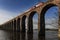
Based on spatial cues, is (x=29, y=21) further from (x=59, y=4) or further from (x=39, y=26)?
(x=59, y=4)

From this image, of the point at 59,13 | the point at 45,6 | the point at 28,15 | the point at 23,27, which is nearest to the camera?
the point at 59,13

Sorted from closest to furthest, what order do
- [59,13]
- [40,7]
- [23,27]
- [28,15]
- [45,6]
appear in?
1. [59,13]
2. [45,6]
3. [40,7]
4. [28,15]
5. [23,27]

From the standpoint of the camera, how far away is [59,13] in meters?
28.1

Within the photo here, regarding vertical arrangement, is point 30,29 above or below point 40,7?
below

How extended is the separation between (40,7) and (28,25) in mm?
13592

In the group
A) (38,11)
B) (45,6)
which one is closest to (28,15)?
(38,11)

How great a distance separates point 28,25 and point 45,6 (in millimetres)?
16396

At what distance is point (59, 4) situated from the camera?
29.2 meters

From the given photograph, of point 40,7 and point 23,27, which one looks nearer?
point 40,7

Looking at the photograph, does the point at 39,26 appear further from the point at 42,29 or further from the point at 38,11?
the point at 38,11

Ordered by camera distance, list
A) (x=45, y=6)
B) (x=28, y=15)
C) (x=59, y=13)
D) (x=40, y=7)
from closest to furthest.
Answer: (x=59, y=13)
(x=45, y=6)
(x=40, y=7)
(x=28, y=15)

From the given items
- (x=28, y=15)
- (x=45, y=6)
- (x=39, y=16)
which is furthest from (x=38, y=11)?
(x=28, y=15)

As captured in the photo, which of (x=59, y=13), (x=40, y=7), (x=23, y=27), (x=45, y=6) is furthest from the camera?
(x=23, y=27)

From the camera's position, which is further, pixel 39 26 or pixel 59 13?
pixel 39 26
